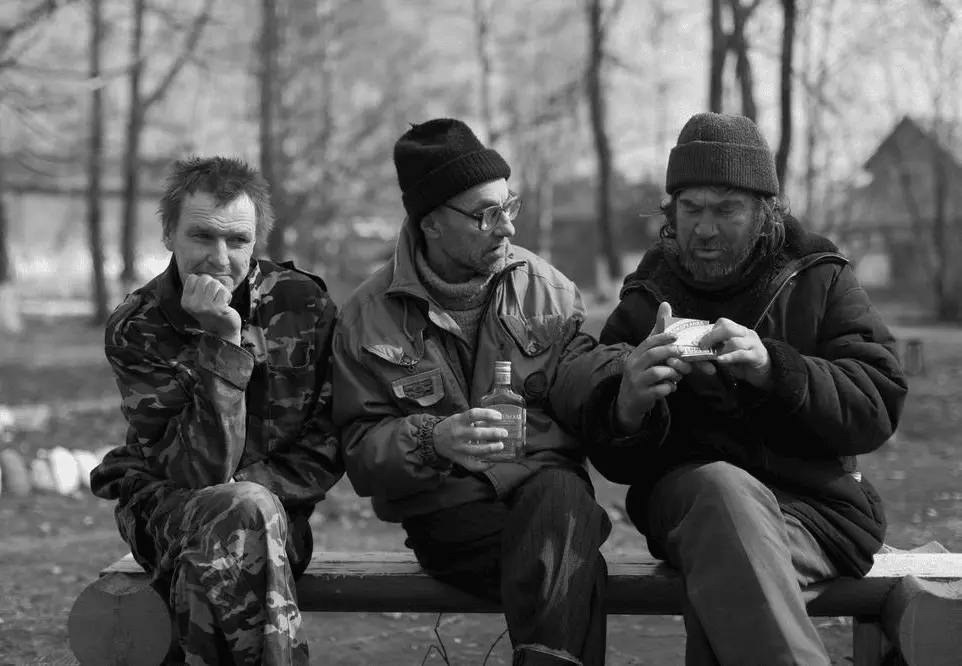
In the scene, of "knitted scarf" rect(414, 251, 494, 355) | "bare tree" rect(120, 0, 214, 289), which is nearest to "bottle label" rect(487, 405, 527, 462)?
"knitted scarf" rect(414, 251, 494, 355)

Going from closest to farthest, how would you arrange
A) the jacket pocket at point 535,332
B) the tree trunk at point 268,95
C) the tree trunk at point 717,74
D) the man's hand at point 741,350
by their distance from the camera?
1. the man's hand at point 741,350
2. the jacket pocket at point 535,332
3. the tree trunk at point 717,74
4. the tree trunk at point 268,95

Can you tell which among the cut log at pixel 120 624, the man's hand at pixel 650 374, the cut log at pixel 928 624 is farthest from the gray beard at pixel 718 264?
the cut log at pixel 120 624

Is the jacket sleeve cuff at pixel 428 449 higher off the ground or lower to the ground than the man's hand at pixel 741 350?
lower

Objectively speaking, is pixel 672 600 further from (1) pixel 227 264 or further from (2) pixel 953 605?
(1) pixel 227 264

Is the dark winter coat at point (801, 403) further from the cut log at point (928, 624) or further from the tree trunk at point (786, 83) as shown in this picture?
the tree trunk at point (786, 83)

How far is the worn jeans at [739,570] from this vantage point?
113 inches

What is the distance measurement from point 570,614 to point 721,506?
501mm

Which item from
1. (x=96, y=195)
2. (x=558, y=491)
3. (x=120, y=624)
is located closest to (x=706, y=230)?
(x=558, y=491)

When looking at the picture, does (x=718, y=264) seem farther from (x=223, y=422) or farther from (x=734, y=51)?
(x=734, y=51)

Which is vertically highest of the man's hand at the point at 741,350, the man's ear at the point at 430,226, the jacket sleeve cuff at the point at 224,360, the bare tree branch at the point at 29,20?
the bare tree branch at the point at 29,20

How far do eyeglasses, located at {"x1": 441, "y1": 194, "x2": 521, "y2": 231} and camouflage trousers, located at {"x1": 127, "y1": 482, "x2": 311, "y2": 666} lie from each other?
1.13 meters

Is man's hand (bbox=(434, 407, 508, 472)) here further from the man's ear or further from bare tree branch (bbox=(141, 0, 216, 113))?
bare tree branch (bbox=(141, 0, 216, 113))

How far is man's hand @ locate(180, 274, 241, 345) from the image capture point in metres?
3.42

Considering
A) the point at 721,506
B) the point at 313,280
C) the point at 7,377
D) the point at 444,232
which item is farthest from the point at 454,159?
the point at 7,377
